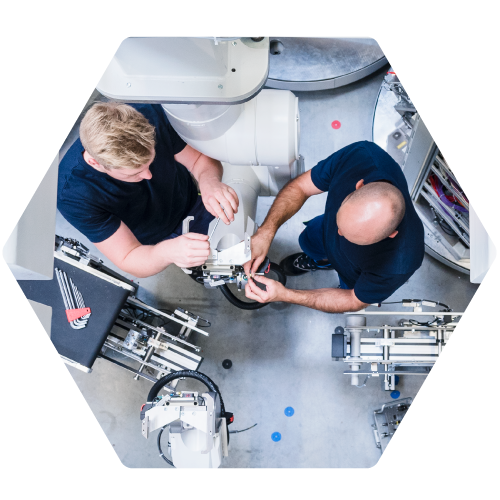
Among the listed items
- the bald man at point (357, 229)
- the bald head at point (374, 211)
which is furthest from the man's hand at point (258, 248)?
the bald head at point (374, 211)

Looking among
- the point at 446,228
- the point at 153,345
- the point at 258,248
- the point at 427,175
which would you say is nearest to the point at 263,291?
the point at 258,248

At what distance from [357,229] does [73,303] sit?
1.52 m

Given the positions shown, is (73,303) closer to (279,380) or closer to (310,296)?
(310,296)

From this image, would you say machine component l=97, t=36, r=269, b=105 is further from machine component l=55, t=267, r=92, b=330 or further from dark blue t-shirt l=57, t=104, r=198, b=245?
machine component l=55, t=267, r=92, b=330

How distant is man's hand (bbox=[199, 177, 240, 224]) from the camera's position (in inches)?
79.0

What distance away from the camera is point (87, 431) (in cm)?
236

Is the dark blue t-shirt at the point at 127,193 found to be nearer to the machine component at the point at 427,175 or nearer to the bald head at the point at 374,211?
the bald head at the point at 374,211

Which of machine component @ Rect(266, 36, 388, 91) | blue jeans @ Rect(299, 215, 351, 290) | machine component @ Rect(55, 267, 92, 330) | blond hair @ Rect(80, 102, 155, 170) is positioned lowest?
machine component @ Rect(55, 267, 92, 330)

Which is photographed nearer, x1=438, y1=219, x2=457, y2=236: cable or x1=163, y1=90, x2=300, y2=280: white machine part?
x1=163, y1=90, x2=300, y2=280: white machine part

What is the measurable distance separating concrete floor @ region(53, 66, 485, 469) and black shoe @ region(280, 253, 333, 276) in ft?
0.20

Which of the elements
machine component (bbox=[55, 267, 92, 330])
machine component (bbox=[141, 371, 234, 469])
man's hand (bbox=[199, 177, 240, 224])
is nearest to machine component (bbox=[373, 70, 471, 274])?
man's hand (bbox=[199, 177, 240, 224])

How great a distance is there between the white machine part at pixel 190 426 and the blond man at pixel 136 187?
55 centimetres

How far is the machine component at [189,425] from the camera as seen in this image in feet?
6.19

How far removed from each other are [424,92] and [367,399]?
1.98 metres
